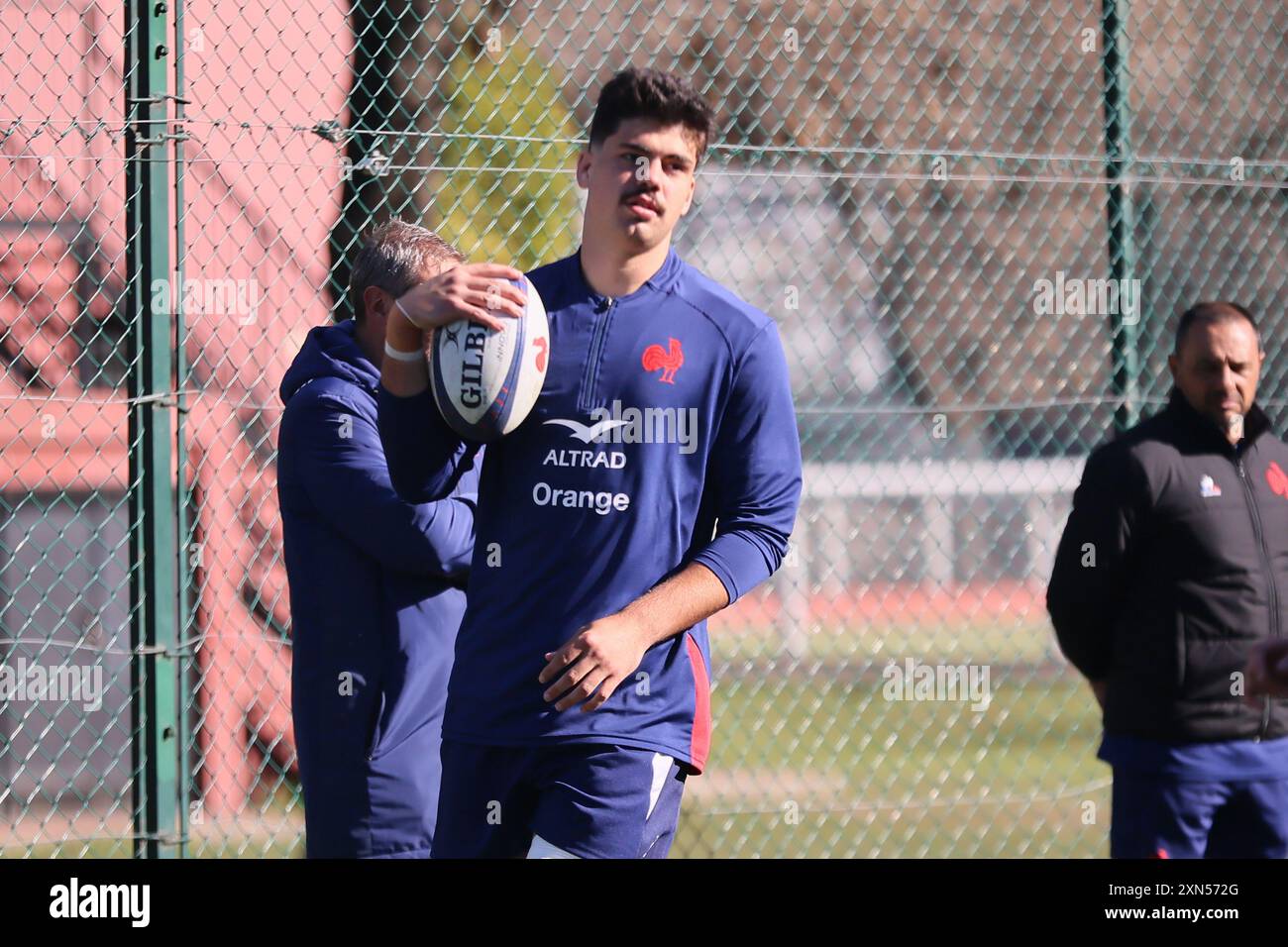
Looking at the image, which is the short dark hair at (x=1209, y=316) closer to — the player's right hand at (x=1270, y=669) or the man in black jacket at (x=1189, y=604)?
the man in black jacket at (x=1189, y=604)

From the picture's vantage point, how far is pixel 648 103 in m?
2.75

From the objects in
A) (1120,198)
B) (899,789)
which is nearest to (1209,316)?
(1120,198)

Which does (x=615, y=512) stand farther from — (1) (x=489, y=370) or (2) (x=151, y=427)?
(2) (x=151, y=427)

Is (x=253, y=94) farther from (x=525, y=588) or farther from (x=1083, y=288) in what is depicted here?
(x=525, y=588)

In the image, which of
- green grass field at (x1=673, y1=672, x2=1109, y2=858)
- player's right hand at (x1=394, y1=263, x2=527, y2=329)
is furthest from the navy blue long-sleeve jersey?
green grass field at (x1=673, y1=672, x2=1109, y2=858)

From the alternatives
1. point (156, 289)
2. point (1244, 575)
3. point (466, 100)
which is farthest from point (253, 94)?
point (1244, 575)

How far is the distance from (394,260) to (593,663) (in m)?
1.20

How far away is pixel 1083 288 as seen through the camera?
4.88 meters

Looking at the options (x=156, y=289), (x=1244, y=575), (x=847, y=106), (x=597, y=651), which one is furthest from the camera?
(x=847, y=106)

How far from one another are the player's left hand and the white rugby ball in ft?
A: 1.46

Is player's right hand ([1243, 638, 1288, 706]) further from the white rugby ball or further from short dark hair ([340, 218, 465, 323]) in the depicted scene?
short dark hair ([340, 218, 465, 323])

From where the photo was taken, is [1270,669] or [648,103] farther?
[648,103]
